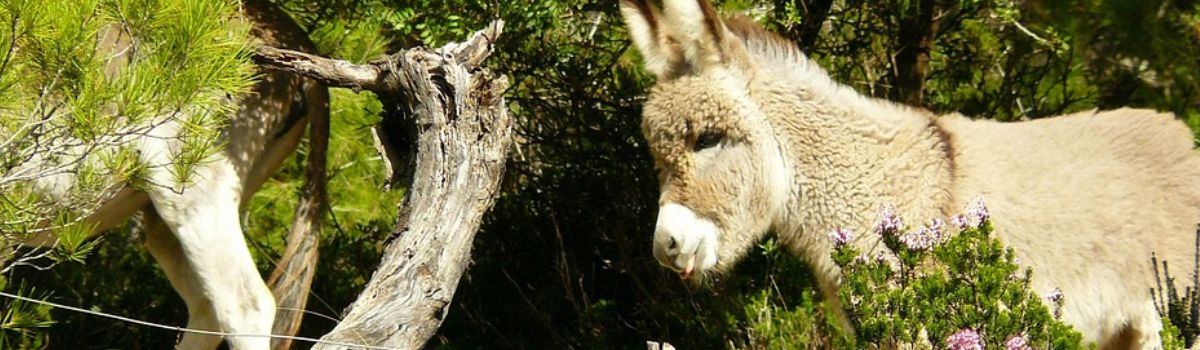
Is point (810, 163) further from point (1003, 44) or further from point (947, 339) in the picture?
point (1003, 44)

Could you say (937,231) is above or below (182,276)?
above

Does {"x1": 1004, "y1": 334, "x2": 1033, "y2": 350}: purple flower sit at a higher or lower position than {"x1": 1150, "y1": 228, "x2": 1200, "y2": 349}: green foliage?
higher

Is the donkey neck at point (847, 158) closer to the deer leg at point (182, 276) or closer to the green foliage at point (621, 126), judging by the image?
the green foliage at point (621, 126)

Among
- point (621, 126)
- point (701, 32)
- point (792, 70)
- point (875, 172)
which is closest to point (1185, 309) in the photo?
point (875, 172)

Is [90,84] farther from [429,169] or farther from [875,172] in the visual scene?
[875,172]

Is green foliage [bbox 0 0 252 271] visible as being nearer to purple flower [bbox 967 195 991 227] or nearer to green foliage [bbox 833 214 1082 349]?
green foliage [bbox 833 214 1082 349]

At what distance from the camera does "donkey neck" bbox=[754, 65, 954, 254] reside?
14.1 feet

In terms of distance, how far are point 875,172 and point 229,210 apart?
244 centimetres

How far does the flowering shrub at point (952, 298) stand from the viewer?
11.2 ft

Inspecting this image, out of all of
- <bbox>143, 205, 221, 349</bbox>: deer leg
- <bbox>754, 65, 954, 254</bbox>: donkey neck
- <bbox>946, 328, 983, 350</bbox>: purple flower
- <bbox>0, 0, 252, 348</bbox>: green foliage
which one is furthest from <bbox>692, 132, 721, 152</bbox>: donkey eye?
<bbox>143, 205, 221, 349</bbox>: deer leg

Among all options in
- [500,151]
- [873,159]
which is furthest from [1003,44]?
[500,151]

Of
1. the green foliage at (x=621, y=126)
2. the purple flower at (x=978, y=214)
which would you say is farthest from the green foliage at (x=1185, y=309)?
the green foliage at (x=621, y=126)

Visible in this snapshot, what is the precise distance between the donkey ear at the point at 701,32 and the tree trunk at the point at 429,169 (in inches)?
22.7

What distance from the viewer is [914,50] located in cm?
608
